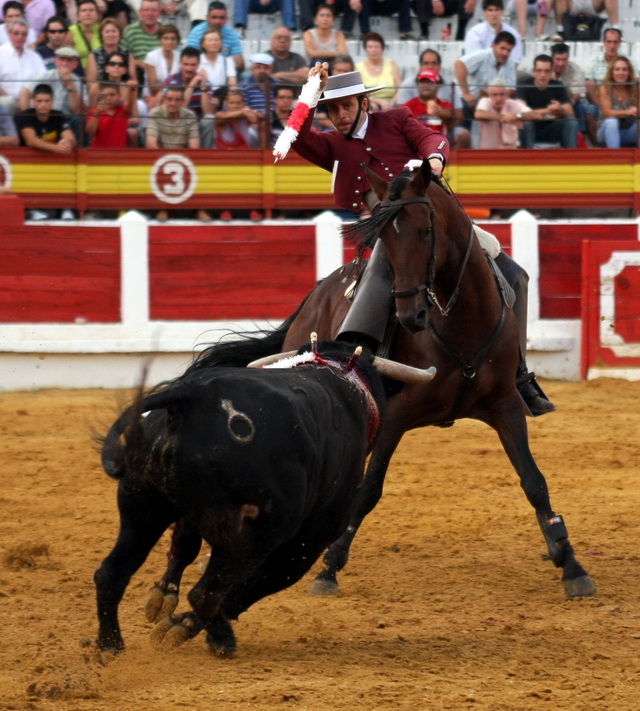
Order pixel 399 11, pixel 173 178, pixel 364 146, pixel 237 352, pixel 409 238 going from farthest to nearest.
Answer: pixel 399 11 → pixel 173 178 → pixel 364 146 → pixel 237 352 → pixel 409 238

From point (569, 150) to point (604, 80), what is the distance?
0.72 metres

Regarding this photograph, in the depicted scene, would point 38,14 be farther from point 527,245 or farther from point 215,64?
point 527,245

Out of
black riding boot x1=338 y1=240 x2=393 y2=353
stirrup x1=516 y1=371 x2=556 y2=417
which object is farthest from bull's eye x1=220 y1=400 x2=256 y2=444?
stirrup x1=516 y1=371 x2=556 y2=417

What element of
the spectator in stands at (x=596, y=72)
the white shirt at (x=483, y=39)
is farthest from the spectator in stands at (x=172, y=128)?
the spectator in stands at (x=596, y=72)

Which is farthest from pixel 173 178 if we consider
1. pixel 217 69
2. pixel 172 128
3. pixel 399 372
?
pixel 399 372

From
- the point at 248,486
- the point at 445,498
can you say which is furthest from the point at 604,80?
the point at 248,486

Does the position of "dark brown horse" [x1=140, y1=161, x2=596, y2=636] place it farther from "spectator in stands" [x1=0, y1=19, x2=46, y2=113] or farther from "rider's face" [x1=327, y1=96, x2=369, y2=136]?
"spectator in stands" [x1=0, y1=19, x2=46, y2=113]

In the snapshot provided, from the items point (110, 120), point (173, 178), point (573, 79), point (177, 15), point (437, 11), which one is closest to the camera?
point (110, 120)

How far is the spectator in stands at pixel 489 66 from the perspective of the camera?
441 inches

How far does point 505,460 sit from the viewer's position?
24.6ft

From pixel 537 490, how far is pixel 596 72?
7.97 metres

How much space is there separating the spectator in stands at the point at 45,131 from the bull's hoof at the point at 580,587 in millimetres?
6956

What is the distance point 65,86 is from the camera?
1023 centimetres

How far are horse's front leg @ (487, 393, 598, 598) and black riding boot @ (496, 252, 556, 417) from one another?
14.9 inches
